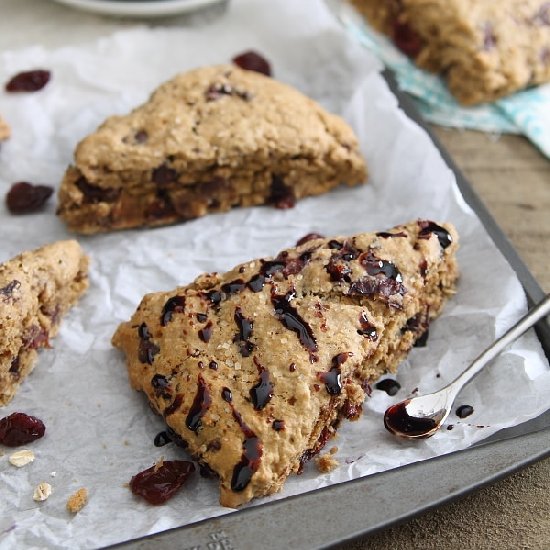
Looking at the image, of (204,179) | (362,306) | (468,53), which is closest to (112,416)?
(362,306)

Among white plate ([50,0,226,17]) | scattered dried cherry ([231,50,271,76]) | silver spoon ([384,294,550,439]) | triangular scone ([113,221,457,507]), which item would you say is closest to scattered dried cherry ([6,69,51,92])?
white plate ([50,0,226,17])

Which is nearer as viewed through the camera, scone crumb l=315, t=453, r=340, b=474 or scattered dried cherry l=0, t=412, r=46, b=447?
scone crumb l=315, t=453, r=340, b=474

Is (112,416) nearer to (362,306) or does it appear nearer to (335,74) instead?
(362,306)

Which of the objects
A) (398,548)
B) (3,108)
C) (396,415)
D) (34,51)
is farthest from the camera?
(34,51)

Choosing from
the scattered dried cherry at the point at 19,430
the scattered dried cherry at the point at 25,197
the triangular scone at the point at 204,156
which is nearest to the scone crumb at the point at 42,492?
the scattered dried cherry at the point at 19,430

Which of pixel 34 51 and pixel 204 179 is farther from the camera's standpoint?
pixel 34 51

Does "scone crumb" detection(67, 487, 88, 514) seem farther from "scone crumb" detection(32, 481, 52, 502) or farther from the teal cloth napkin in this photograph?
the teal cloth napkin

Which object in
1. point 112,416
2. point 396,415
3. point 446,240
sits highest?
point 446,240
